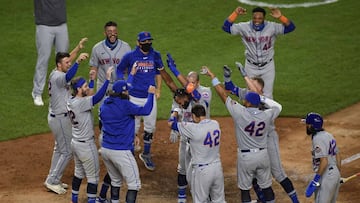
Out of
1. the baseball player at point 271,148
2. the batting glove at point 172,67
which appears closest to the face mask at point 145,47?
the batting glove at point 172,67

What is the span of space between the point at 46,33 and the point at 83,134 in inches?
201

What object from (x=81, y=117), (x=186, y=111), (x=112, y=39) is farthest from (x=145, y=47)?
(x=81, y=117)

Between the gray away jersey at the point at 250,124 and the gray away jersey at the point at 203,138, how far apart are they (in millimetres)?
429

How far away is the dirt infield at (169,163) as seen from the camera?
1391cm

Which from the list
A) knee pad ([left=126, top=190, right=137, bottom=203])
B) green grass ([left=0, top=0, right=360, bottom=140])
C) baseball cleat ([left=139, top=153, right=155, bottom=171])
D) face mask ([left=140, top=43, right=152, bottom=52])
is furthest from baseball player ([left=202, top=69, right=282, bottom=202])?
green grass ([left=0, top=0, right=360, bottom=140])

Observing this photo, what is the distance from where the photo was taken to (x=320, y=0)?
23.5 m

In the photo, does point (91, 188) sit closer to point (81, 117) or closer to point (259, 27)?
point (81, 117)

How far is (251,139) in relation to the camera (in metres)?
12.5

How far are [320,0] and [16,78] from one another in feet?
29.4

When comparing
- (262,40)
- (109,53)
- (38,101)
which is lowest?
(38,101)

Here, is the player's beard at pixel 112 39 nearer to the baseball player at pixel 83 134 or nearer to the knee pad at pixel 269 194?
the baseball player at pixel 83 134

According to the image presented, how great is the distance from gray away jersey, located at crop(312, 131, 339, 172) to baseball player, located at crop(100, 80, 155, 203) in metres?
2.44

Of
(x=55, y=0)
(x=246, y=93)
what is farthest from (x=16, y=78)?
(x=246, y=93)

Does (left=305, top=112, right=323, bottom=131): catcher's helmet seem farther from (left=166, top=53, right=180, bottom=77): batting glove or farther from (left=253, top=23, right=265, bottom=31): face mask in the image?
(left=253, top=23, right=265, bottom=31): face mask
